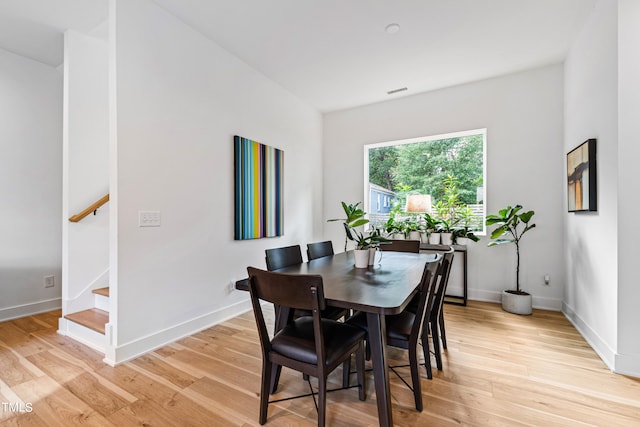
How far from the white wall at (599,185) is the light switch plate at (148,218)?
3.51m

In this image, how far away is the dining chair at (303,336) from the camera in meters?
1.28

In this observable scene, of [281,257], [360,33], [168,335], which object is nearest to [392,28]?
[360,33]

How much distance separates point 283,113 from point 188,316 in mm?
2782

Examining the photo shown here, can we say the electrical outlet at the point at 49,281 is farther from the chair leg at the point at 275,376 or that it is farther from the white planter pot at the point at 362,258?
the white planter pot at the point at 362,258

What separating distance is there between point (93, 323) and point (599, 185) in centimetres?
440

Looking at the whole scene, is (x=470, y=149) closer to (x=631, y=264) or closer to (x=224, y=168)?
(x=631, y=264)

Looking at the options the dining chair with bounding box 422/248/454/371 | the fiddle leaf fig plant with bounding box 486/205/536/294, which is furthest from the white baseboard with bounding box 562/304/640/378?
the dining chair with bounding box 422/248/454/371

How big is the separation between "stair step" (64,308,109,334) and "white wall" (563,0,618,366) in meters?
4.00

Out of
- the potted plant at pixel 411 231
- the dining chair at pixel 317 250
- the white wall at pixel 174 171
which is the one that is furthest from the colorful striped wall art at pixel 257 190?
the potted plant at pixel 411 231

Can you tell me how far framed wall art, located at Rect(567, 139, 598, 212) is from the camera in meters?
2.41

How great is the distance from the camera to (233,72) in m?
3.20

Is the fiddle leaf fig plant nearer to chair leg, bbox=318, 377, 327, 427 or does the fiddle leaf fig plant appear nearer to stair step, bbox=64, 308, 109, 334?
chair leg, bbox=318, 377, 327, 427

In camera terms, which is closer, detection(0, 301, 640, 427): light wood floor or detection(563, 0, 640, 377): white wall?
detection(0, 301, 640, 427): light wood floor

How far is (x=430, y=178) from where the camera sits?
4223mm
